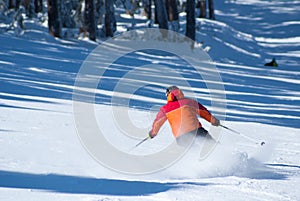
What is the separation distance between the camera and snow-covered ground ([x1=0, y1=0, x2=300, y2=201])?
787 cm

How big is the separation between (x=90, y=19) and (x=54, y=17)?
182 centimetres

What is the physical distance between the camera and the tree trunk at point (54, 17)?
2966 centimetres

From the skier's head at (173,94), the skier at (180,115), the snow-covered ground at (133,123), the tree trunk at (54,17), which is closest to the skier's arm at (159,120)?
the skier at (180,115)

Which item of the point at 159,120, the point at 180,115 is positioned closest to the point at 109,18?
the point at 159,120

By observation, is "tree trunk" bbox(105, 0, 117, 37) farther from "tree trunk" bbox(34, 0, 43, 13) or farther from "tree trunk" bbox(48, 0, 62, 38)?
"tree trunk" bbox(34, 0, 43, 13)

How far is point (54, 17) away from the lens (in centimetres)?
2981

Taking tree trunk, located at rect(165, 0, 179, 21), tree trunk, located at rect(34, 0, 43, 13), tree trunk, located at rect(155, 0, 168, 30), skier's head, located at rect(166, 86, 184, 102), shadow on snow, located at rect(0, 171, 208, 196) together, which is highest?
skier's head, located at rect(166, 86, 184, 102)

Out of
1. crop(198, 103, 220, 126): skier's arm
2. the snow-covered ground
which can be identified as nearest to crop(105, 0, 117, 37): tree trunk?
the snow-covered ground

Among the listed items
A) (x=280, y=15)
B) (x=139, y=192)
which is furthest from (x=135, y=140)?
(x=280, y=15)

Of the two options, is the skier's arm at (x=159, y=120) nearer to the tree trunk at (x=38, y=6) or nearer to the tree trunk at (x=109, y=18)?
the tree trunk at (x=109, y=18)

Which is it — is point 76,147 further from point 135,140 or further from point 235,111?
point 235,111

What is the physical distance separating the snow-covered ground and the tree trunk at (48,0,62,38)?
2.68 feet

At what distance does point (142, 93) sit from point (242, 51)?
1825 cm

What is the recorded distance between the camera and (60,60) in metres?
24.1
